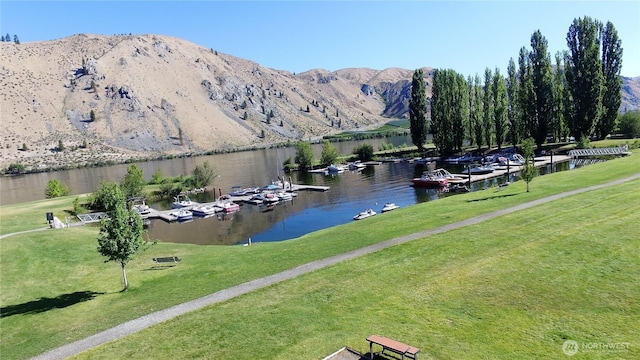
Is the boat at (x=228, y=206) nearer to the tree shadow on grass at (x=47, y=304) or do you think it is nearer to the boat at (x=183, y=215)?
the boat at (x=183, y=215)

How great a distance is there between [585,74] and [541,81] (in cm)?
866

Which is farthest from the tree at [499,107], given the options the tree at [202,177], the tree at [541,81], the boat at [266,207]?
the tree at [202,177]

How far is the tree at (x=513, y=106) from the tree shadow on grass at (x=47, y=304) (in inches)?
3639

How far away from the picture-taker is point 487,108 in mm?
99938

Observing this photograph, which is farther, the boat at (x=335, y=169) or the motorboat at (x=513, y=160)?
the boat at (x=335, y=169)

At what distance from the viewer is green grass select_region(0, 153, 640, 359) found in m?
13.4

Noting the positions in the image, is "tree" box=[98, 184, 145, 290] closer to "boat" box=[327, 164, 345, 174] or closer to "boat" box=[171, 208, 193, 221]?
"boat" box=[171, 208, 193, 221]

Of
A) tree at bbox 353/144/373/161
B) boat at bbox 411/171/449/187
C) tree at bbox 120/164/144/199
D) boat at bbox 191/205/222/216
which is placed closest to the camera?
boat at bbox 191/205/222/216

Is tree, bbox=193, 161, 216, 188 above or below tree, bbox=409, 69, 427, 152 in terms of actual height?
below

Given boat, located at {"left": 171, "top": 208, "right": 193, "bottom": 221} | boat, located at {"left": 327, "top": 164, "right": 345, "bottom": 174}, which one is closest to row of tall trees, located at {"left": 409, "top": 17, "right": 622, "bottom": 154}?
boat, located at {"left": 327, "top": 164, "right": 345, "bottom": 174}

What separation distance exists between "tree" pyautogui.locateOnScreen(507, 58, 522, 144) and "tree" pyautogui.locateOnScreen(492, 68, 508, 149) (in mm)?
1250

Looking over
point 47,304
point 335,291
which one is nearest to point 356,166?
point 47,304

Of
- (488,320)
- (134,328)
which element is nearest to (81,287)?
(134,328)

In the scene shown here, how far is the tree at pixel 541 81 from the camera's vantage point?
3273 inches
